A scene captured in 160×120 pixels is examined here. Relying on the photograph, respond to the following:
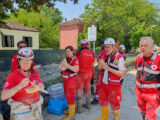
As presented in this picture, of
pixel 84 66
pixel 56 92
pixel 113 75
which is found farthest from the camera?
pixel 84 66

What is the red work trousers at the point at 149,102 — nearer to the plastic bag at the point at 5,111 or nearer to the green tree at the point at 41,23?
the plastic bag at the point at 5,111

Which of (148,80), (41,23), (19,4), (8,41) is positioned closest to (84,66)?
(148,80)

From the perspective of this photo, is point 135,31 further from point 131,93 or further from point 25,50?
point 25,50

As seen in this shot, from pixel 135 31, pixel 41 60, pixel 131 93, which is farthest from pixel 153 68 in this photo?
pixel 135 31

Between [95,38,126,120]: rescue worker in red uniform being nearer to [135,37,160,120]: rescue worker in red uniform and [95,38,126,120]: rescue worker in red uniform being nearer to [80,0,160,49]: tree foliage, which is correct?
[135,37,160,120]: rescue worker in red uniform

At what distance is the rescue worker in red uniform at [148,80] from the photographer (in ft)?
7.98

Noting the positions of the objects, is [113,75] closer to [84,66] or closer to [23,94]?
[84,66]

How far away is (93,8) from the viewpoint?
21484 mm

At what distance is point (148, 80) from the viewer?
2484mm

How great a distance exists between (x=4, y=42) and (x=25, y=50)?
1945 cm

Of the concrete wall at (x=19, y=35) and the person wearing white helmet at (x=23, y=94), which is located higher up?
the concrete wall at (x=19, y=35)

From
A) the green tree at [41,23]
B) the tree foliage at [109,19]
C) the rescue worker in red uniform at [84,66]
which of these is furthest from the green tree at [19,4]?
the green tree at [41,23]

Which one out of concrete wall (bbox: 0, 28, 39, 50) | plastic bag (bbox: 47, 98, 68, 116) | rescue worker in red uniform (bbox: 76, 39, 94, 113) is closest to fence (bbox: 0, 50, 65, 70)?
concrete wall (bbox: 0, 28, 39, 50)

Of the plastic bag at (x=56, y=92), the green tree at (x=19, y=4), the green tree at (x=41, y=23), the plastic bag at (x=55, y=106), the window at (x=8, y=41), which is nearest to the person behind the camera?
the plastic bag at (x=55, y=106)
